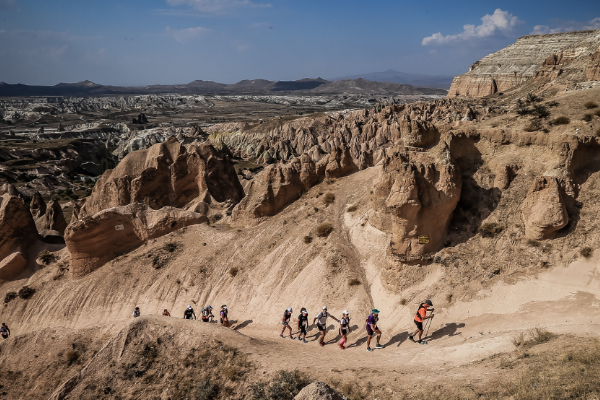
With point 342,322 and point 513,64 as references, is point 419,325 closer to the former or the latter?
point 342,322

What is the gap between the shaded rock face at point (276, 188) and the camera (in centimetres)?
2378

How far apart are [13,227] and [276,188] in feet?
61.0

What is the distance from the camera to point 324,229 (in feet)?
66.6

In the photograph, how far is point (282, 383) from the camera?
11273 mm

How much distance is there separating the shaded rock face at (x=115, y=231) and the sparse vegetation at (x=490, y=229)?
17.1 metres

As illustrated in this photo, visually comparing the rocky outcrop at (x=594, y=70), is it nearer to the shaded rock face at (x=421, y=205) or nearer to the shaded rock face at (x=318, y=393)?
the shaded rock face at (x=421, y=205)

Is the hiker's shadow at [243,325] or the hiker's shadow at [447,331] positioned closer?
the hiker's shadow at [447,331]

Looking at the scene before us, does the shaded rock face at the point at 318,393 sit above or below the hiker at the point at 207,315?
above

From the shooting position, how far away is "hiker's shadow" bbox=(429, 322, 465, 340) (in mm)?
12984

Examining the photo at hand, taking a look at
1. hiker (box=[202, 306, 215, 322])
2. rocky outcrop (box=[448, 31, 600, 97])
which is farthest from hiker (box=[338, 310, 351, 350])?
rocky outcrop (box=[448, 31, 600, 97])

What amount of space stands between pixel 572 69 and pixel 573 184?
24.7 meters

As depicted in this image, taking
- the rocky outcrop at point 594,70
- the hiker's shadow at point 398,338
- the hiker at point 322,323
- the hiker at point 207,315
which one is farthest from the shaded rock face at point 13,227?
the rocky outcrop at point 594,70

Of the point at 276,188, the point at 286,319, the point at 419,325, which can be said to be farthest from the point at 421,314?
the point at 276,188

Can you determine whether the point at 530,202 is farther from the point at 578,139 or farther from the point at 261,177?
the point at 261,177
